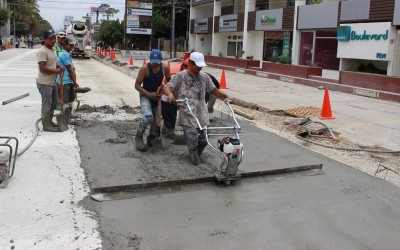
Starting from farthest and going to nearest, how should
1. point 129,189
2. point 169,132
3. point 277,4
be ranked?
1. point 277,4
2. point 169,132
3. point 129,189

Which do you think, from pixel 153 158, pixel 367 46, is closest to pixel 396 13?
pixel 367 46

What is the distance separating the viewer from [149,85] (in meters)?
6.57

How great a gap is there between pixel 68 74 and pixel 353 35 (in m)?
15.2

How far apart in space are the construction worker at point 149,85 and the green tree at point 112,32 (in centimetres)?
5298

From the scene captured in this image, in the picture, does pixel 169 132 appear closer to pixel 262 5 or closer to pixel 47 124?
pixel 47 124

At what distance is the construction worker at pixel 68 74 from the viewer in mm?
8234

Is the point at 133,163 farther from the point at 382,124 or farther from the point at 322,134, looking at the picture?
the point at 382,124

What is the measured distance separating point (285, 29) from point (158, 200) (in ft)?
79.2

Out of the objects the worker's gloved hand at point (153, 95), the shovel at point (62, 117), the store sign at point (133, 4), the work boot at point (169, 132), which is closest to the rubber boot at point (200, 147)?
the worker's gloved hand at point (153, 95)

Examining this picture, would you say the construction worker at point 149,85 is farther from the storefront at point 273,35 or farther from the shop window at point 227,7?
the shop window at point 227,7

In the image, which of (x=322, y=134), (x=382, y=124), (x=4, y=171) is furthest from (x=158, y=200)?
(x=382, y=124)

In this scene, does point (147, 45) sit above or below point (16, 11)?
below

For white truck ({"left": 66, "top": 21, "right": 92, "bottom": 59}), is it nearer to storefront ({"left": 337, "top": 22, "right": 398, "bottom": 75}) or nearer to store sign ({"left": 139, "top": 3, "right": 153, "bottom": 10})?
store sign ({"left": 139, "top": 3, "right": 153, "bottom": 10})

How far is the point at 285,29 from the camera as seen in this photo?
27.5 metres
